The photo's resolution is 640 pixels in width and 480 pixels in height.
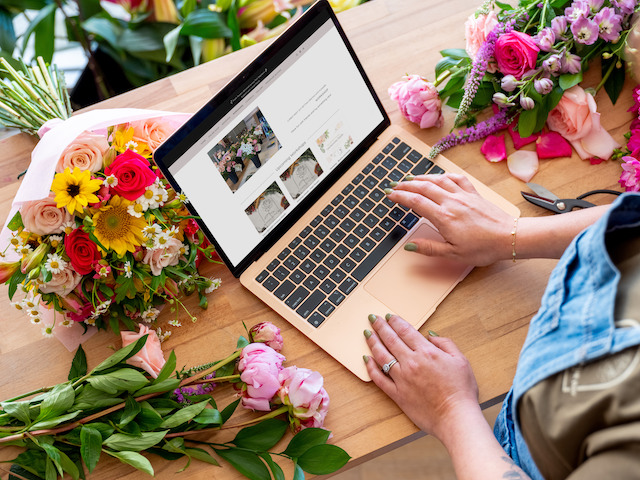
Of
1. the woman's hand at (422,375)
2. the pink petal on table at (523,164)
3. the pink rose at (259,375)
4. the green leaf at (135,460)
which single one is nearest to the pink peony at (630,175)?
the pink petal on table at (523,164)

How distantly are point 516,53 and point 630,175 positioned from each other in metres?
0.28

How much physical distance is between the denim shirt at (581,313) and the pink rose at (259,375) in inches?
13.3

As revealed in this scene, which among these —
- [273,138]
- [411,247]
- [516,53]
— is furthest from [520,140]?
[273,138]

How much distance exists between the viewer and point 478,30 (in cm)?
101

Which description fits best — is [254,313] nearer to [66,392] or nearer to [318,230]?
[318,230]

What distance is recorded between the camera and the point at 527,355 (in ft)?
2.04

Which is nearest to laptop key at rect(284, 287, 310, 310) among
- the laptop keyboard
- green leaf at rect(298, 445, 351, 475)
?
the laptop keyboard

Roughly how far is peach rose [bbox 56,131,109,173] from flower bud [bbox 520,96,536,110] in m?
0.69

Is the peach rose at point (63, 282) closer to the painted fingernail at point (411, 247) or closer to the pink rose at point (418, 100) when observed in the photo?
the painted fingernail at point (411, 247)

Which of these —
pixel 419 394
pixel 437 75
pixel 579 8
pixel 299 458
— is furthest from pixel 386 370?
pixel 579 8

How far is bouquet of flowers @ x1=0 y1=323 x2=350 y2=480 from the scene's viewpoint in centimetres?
78

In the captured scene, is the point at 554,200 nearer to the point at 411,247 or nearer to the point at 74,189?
the point at 411,247

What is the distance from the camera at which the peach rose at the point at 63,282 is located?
81 centimetres

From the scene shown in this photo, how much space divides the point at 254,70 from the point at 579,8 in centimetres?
57
